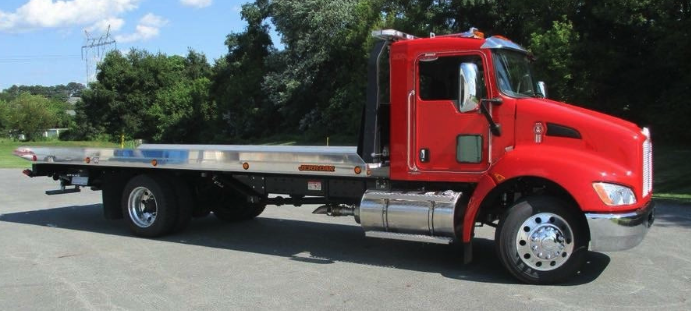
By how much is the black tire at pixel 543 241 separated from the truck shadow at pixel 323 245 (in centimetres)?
27

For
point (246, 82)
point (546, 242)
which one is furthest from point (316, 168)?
point (246, 82)

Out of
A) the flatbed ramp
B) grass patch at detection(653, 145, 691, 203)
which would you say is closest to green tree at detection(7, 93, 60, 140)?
grass patch at detection(653, 145, 691, 203)

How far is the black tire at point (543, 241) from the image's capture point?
585cm

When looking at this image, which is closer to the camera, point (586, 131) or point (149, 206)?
point (586, 131)

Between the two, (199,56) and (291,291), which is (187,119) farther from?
(291,291)

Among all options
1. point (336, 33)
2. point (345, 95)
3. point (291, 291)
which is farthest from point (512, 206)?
point (336, 33)

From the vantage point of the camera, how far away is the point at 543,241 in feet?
19.4

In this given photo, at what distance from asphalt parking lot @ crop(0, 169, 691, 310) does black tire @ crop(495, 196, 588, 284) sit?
0.57ft

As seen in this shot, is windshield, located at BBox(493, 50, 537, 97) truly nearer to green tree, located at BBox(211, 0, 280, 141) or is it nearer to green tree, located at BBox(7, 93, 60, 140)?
green tree, located at BBox(211, 0, 280, 141)

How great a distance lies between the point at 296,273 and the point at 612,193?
133 inches

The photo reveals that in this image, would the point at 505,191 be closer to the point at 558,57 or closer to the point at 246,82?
the point at 558,57

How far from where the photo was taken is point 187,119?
2306 inches

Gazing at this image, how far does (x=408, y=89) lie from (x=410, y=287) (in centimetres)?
216

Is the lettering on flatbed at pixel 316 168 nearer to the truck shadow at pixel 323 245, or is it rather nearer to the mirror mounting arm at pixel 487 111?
the truck shadow at pixel 323 245
